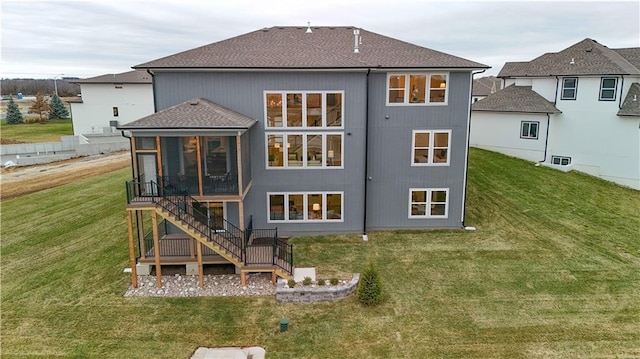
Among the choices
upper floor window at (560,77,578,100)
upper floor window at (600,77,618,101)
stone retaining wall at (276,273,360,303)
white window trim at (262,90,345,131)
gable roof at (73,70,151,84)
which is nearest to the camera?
stone retaining wall at (276,273,360,303)

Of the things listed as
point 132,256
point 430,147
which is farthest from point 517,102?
point 132,256

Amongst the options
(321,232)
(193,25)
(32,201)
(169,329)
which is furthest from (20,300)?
(193,25)

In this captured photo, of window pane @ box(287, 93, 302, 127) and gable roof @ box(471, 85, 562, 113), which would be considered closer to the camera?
window pane @ box(287, 93, 302, 127)

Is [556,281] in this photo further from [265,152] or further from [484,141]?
[484,141]

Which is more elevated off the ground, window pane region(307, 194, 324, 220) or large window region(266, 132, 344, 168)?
large window region(266, 132, 344, 168)

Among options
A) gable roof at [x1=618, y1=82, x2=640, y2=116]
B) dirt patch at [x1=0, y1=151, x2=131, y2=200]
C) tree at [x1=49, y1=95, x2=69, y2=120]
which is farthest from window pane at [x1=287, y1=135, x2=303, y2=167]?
tree at [x1=49, y1=95, x2=69, y2=120]

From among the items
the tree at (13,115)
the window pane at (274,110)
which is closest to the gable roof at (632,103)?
the window pane at (274,110)

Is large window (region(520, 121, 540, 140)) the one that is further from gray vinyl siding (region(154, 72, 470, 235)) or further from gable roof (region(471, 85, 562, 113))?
gray vinyl siding (region(154, 72, 470, 235))
